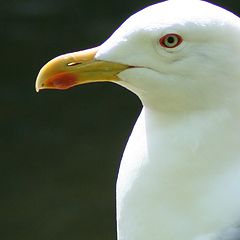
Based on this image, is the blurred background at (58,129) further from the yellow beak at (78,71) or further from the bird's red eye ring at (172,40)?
the bird's red eye ring at (172,40)

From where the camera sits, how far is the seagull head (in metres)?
2.16

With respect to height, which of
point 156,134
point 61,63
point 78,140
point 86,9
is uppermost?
point 86,9

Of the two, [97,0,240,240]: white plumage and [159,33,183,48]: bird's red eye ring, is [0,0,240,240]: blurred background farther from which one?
[159,33,183,48]: bird's red eye ring

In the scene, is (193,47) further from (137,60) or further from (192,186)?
(192,186)

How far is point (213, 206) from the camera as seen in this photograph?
2.26 meters

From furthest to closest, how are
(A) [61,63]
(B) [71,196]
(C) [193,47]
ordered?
1. (B) [71,196]
2. (A) [61,63]
3. (C) [193,47]

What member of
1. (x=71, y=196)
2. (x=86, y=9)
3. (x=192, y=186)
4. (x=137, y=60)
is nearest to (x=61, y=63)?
(x=137, y=60)

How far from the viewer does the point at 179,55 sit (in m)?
2.18

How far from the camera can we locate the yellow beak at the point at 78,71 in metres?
2.24

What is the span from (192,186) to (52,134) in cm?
201

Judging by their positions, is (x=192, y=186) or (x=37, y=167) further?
(x=37, y=167)

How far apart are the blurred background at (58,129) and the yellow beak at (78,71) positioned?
1.61 meters

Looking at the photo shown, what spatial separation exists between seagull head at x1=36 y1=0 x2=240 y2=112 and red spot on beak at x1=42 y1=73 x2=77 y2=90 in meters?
0.10

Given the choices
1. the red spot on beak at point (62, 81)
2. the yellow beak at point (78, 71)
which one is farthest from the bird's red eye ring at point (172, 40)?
the red spot on beak at point (62, 81)
